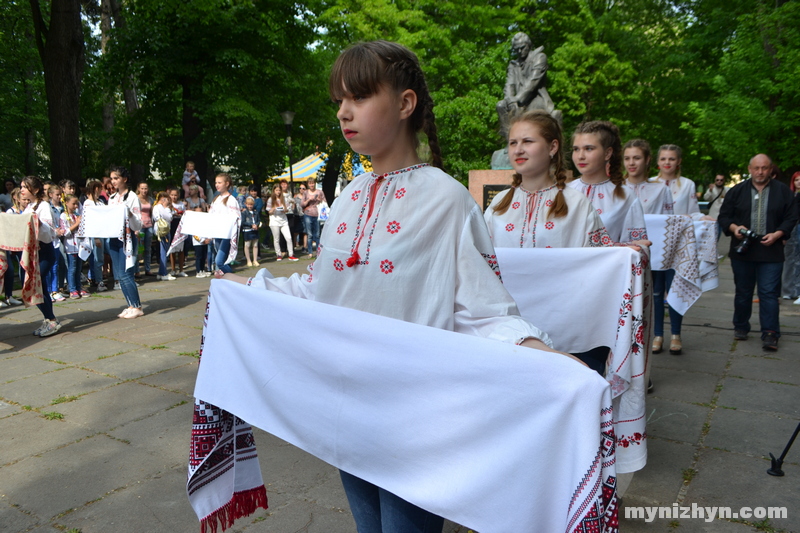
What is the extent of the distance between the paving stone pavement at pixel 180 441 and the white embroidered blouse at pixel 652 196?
1557 millimetres

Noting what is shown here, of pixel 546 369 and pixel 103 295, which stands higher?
pixel 546 369

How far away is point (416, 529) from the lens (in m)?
1.76

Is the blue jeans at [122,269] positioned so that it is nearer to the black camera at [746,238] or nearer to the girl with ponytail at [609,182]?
the girl with ponytail at [609,182]

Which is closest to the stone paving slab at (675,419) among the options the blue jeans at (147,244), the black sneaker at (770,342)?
the black sneaker at (770,342)

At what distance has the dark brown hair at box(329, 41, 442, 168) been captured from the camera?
5.74 feet

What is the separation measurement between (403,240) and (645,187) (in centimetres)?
504

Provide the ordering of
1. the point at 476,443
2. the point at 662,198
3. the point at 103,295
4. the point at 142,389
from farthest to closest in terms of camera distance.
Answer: the point at 103,295 → the point at 662,198 → the point at 142,389 → the point at 476,443

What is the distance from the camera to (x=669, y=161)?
6625 millimetres

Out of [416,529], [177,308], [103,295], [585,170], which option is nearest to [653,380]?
[585,170]

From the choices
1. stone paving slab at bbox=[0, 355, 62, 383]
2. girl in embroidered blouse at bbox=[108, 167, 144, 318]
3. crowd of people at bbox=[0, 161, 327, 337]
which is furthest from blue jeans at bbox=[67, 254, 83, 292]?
stone paving slab at bbox=[0, 355, 62, 383]

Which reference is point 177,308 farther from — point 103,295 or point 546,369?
point 546,369

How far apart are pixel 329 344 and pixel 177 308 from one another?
823 centimetres

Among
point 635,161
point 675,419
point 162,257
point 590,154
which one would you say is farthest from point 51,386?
point 162,257

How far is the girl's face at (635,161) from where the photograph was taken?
5.95 meters
